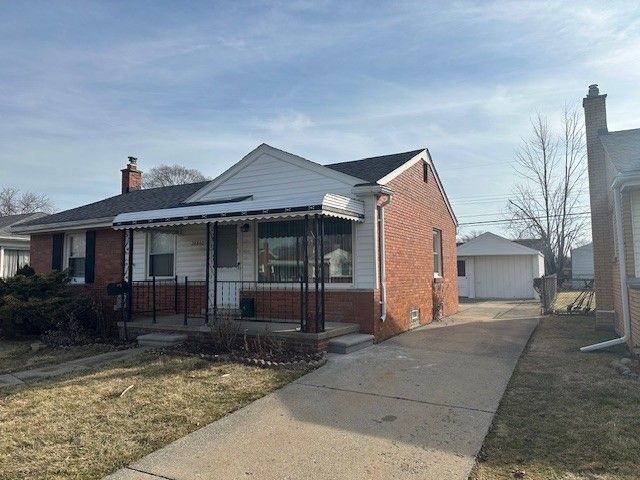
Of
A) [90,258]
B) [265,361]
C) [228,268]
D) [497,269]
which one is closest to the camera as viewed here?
[265,361]

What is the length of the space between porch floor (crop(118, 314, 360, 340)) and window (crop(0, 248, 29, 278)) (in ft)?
36.0

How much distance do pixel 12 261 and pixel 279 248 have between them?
14225mm

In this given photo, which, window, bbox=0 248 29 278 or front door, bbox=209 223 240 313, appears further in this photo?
window, bbox=0 248 29 278

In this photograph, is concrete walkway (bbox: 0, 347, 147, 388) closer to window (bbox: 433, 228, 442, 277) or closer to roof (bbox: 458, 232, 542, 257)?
window (bbox: 433, 228, 442, 277)

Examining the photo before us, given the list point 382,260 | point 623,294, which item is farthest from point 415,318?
point 623,294

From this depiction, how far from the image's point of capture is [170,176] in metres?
47.9

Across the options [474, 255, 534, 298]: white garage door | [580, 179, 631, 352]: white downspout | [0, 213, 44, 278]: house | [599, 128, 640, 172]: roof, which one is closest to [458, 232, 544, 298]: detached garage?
[474, 255, 534, 298]: white garage door

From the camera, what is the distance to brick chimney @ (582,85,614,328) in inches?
438

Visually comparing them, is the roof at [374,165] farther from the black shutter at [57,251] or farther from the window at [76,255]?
the black shutter at [57,251]

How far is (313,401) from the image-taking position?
17.0 feet

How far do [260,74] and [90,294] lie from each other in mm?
7311

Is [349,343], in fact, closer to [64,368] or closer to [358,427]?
[358,427]

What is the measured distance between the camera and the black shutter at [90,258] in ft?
41.1

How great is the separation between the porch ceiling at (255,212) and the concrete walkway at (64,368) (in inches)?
107
